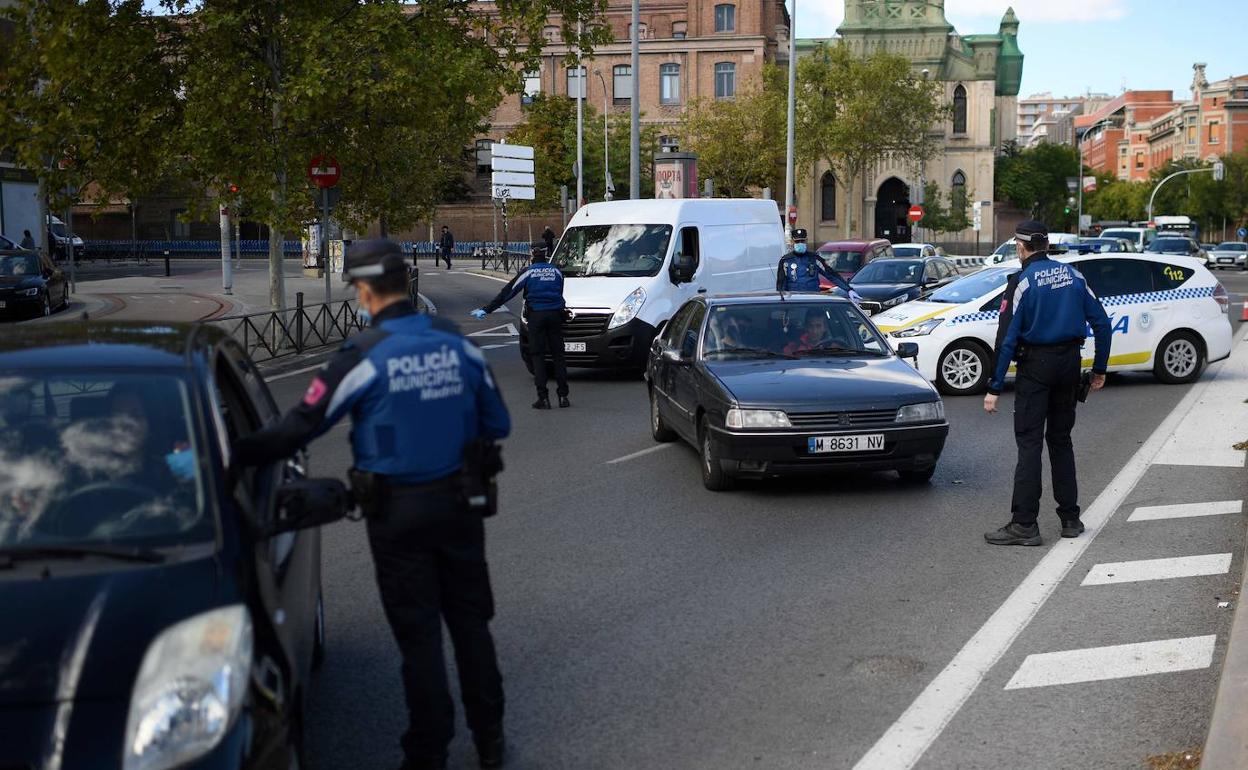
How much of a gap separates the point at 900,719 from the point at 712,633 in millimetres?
1410

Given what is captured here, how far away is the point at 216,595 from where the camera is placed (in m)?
3.83

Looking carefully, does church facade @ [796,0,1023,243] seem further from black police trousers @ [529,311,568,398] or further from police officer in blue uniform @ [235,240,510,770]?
police officer in blue uniform @ [235,240,510,770]

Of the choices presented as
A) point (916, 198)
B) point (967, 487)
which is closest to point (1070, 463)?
point (967, 487)

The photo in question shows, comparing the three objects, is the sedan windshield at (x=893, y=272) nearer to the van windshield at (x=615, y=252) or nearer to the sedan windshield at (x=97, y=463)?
the van windshield at (x=615, y=252)

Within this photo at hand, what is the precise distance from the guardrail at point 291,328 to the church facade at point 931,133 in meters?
67.0

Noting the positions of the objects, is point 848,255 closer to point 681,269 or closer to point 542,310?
point 681,269

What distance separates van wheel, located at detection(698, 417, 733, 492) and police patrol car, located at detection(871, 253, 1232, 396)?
6.78 meters

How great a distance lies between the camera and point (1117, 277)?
689 inches

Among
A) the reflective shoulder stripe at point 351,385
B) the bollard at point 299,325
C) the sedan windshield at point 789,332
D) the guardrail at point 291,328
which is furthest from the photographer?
the bollard at point 299,325

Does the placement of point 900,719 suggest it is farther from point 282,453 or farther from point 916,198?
point 916,198

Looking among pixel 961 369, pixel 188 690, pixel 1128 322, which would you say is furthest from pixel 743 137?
pixel 188 690

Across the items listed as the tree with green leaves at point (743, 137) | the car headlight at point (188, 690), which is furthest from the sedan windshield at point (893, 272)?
the tree with green leaves at point (743, 137)

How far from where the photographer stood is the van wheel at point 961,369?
1700cm

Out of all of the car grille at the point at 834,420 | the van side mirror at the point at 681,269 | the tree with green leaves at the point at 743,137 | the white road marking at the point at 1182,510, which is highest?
the tree with green leaves at the point at 743,137
